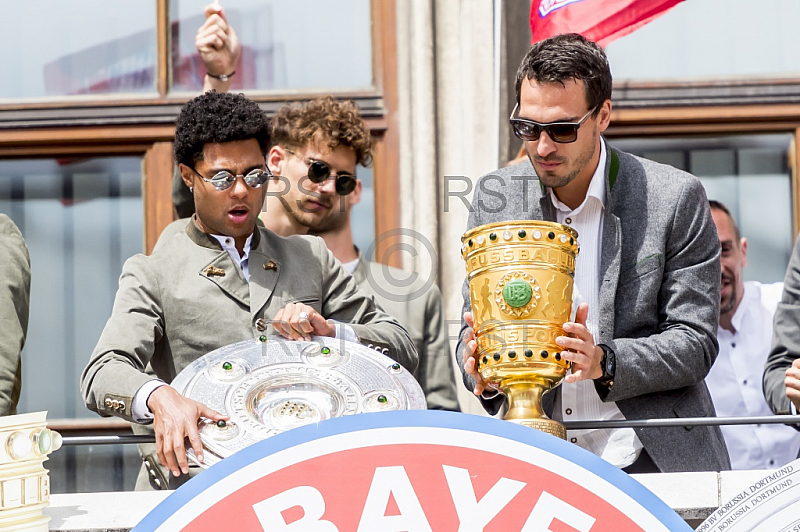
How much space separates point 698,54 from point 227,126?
2877 millimetres

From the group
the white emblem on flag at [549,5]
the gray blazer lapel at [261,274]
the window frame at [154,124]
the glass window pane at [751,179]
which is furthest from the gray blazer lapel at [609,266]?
the glass window pane at [751,179]

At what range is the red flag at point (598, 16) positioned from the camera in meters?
5.19

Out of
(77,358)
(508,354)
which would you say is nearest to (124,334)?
(508,354)

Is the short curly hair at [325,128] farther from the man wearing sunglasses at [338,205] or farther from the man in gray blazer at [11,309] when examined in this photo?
the man in gray blazer at [11,309]

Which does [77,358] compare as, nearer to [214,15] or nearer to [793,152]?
[214,15]

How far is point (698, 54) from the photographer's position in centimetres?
603

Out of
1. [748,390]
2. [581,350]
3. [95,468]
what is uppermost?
[581,350]

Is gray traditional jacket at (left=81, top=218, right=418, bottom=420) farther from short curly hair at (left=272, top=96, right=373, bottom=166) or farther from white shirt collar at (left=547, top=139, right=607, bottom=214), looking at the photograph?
short curly hair at (left=272, top=96, right=373, bottom=166)

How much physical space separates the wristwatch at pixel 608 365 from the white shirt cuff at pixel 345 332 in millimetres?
767

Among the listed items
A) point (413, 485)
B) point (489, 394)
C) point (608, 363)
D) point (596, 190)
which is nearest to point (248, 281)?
point (489, 394)

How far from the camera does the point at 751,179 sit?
6.07 metres

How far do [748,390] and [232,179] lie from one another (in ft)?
7.32

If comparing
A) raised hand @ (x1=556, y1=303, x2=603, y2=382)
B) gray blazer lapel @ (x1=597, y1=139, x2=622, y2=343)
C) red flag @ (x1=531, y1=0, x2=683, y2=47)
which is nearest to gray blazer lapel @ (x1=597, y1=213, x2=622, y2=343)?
gray blazer lapel @ (x1=597, y1=139, x2=622, y2=343)

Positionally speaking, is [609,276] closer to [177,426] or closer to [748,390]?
[177,426]
